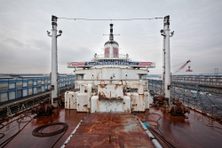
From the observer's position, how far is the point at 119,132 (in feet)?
11.5

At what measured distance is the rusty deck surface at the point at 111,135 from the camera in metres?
2.88

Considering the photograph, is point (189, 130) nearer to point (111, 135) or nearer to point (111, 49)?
point (111, 135)

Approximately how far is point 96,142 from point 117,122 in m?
1.42

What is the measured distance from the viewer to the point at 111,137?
321 centimetres

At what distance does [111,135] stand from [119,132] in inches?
11.5

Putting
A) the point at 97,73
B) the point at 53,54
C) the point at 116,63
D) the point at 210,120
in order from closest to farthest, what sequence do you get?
the point at 210,120 < the point at 53,54 < the point at 97,73 < the point at 116,63

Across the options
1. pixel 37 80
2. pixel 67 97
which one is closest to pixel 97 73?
pixel 67 97

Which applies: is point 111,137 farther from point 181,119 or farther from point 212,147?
point 181,119

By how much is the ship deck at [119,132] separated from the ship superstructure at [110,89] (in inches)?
38.5

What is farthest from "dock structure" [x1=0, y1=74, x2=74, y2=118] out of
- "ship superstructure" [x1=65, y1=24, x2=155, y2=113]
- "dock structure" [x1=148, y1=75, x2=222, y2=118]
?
"dock structure" [x1=148, y1=75, x2=222, y2=118]

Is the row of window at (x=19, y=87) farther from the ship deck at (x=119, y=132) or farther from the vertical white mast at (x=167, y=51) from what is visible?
the vertical white mast at (x=167, y=51)

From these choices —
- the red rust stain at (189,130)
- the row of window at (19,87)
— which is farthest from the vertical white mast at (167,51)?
the row of window at (19,87)

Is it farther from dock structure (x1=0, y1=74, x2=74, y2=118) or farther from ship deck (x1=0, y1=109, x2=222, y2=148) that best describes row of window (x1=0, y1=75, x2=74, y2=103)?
ship deck (x1=0, y1=109, x2=222, y2=148)

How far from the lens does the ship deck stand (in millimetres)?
3092
